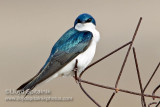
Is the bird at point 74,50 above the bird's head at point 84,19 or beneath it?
beneath

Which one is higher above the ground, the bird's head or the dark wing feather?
the bird's head

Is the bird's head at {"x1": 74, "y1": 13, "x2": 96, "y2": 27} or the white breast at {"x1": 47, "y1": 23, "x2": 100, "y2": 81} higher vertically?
the bird's head at {"x1": 74, "y1": 13, "x2": 96, "y2": 27}

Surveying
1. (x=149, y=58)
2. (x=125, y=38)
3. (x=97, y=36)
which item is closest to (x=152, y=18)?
(x=125, y=38)

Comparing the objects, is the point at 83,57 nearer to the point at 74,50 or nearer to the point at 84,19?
the point at 74,50

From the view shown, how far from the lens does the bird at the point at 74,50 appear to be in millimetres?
1878

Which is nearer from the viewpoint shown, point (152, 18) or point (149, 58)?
point (149, 58)

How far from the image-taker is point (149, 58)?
3053mm

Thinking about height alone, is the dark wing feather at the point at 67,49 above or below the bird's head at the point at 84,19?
below

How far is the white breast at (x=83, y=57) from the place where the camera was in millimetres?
1897

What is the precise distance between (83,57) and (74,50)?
0.05 m

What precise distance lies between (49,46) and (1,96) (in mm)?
567

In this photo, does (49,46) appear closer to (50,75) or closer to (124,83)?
(124,83)

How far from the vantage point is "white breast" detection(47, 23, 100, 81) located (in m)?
1.90

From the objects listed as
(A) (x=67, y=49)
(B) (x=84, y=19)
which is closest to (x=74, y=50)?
(A) (x=67, y=49)
